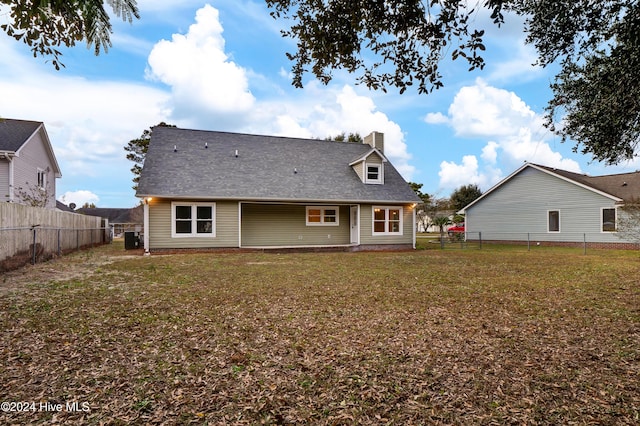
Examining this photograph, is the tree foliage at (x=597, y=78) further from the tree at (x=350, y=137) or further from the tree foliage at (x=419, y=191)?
the tree at (x=350, y=137)

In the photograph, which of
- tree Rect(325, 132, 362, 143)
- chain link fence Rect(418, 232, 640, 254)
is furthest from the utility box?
tree Rect(325, 132, 362, 143)

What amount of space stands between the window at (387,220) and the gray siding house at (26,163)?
703 inches

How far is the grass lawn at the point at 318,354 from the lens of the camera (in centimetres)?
274

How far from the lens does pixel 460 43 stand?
14.5 feet

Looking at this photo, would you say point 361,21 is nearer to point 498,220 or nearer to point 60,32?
point 60,32

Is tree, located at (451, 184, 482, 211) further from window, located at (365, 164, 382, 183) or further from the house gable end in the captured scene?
window, located at (365, 164, 382, 183)

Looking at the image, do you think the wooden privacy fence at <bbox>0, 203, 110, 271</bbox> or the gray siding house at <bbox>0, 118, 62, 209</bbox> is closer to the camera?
the wooden privacy fence at <bbox>0, 203, 110, 271</bbox>

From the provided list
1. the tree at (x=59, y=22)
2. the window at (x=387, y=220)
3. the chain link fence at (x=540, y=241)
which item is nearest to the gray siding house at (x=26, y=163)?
the tree at (x=59, y=22)

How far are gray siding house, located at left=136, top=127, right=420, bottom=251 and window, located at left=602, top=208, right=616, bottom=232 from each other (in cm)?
1099

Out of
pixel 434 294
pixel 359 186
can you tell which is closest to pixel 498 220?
pixel 359 186

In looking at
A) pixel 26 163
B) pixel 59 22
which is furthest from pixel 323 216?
pixel 26 163

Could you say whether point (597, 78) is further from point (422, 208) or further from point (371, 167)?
point (422, 208)

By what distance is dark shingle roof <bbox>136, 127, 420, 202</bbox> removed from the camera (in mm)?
16312

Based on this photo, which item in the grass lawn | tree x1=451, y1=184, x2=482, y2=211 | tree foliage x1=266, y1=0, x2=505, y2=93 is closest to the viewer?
the grass lawn
